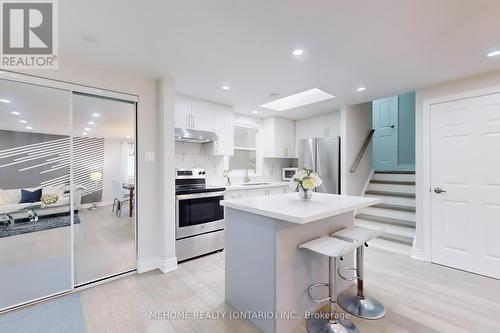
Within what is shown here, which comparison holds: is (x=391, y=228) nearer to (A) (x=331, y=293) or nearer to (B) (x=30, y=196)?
(A) (x=331, y=293)

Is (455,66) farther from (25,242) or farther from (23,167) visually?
(25,242)

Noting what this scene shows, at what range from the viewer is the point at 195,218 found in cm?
322

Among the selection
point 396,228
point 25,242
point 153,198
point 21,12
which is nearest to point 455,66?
point 396,228

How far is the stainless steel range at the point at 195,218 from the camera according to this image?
121 inches

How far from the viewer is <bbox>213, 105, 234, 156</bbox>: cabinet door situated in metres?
3.96

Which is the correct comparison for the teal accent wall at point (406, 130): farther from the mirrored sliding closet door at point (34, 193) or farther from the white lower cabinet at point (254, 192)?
the mirrored sliding closet door at point (34, 193)

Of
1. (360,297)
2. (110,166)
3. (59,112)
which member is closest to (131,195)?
(110,166)

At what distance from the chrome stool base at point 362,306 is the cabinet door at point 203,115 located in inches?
120

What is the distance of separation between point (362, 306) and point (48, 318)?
112 inches

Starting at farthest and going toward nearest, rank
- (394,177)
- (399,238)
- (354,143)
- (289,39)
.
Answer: (394,177)
(354,143)
(399,238)
(289,39)

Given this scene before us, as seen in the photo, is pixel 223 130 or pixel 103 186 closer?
pixel 103 186

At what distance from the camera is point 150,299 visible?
2217mm

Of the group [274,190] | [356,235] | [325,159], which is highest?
[325,159]

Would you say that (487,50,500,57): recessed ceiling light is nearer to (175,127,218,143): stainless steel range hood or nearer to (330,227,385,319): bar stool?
(330,227,385,319): bar stool
